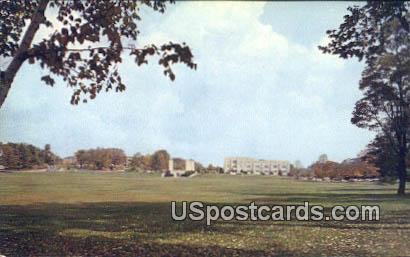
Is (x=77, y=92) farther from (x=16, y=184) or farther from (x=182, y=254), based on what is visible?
(x=182, y=254)

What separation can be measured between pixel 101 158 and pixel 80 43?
2.69 m

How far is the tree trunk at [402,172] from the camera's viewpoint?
704cm

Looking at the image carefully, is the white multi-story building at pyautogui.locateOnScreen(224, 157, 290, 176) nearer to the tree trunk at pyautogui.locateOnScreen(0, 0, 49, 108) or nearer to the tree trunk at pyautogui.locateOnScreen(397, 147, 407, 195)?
the tree trunk at pyautogui.locateOnScreen(397, 147, 407, 195)

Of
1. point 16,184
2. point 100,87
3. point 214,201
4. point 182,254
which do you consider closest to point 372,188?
point 214,201

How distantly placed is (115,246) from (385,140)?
5296 mm

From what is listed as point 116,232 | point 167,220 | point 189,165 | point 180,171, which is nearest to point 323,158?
point 189,165

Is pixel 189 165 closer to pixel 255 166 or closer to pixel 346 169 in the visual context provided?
pixel 255 166

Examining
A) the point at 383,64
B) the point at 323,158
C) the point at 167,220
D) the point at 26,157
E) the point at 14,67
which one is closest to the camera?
the point at 14,67

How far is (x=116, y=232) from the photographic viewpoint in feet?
23.0

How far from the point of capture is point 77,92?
20.3ft

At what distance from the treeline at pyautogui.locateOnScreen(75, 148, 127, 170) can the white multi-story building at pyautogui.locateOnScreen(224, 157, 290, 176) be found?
Answer: 6.66 ft

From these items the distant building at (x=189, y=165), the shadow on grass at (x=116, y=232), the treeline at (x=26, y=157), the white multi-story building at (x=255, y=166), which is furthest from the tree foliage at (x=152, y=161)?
the treeline at (x=26, y=157)

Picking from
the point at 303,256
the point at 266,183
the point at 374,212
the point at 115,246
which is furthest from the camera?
the point at 266,183

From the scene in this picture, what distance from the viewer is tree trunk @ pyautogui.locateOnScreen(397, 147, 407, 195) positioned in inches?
277
